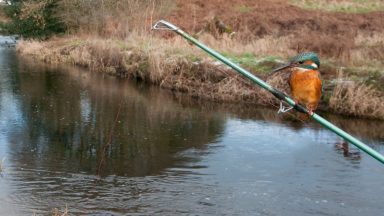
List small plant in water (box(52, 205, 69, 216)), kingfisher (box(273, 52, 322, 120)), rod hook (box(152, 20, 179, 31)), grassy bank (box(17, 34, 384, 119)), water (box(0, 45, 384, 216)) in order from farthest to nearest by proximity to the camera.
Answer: grassy bank (box(17, 34, 384, 119))
water (box(0, 45, 384, 216))
small plant in water (box(52, 205, 69, 216))
rod hook (box(152, 20, 179, 31))
kingfisher (box(273, 52, 322, 120))

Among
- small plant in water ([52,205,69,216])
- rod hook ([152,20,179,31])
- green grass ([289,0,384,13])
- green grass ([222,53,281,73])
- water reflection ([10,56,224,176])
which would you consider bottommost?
small plant in water ([52,205,69,216])

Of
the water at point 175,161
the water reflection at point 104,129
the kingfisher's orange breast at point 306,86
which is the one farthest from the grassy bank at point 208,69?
the kingfisher's orange breast at point 306,86

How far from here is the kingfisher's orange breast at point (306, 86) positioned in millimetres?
3301

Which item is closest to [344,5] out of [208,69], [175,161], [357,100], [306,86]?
[208,69]

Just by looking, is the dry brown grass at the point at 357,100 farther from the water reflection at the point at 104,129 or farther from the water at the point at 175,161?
the water reflection at the point at 104,129

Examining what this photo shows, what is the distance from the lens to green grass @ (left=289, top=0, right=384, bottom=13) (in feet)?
110

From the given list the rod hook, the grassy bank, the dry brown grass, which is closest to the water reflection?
the grassy bank

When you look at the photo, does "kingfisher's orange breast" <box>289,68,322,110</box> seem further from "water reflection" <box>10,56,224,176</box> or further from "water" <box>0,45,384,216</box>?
"water reflection" <box>10,56,224,176</box>

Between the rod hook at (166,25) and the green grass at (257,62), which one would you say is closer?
the rod hook at (166,25)

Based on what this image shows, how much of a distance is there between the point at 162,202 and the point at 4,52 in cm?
2805

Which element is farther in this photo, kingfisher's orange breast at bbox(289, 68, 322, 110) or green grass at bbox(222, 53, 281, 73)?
green grass at bbox(222, 53, 281, 73)

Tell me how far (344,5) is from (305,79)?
112ft

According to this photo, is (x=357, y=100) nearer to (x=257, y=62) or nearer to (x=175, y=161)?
(x=257, y=62)

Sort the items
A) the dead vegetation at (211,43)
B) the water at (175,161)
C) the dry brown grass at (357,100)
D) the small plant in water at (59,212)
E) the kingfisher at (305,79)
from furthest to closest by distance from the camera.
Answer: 1. the dead vegetation at (211,43)
2. the dry brown grass at (357,100)
3. the water at (175,161)
4. the small plant in water at (59,212)
5. the kingfisher at (305,79)
